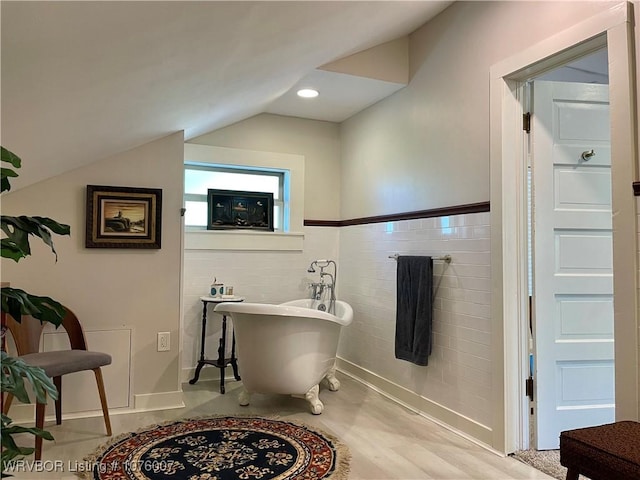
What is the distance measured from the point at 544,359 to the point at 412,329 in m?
0.86

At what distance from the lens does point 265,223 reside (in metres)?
4.27

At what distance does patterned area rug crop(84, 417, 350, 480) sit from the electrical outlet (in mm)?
542

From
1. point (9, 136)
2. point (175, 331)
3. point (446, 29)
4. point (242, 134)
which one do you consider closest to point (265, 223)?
point (242, 134)

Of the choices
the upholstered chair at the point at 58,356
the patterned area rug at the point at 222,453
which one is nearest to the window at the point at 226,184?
the upholstered chair at the point at 58,356

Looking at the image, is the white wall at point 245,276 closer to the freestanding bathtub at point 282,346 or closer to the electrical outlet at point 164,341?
the electrical outlet at point 164,341

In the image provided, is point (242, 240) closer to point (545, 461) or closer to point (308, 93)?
point (308, 93)

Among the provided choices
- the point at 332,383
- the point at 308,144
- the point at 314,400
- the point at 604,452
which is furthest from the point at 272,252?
the point at 604,452

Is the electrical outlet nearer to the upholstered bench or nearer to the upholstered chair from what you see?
the upholstered chair

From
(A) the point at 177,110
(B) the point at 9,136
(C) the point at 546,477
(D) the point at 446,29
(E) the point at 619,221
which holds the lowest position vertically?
(C) the point at 546,477

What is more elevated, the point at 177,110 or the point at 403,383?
the point at 177,110

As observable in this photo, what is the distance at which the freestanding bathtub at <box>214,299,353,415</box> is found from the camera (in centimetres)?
292

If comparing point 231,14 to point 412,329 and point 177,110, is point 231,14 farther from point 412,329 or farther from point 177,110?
point 412,329

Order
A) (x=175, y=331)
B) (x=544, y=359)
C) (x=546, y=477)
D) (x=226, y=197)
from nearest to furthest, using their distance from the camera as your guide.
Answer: (x=546, y=477) < (x=544, y=359) < (x=175, y=331) < (x=226, y=197)

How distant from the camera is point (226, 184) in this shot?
4.20 metres
